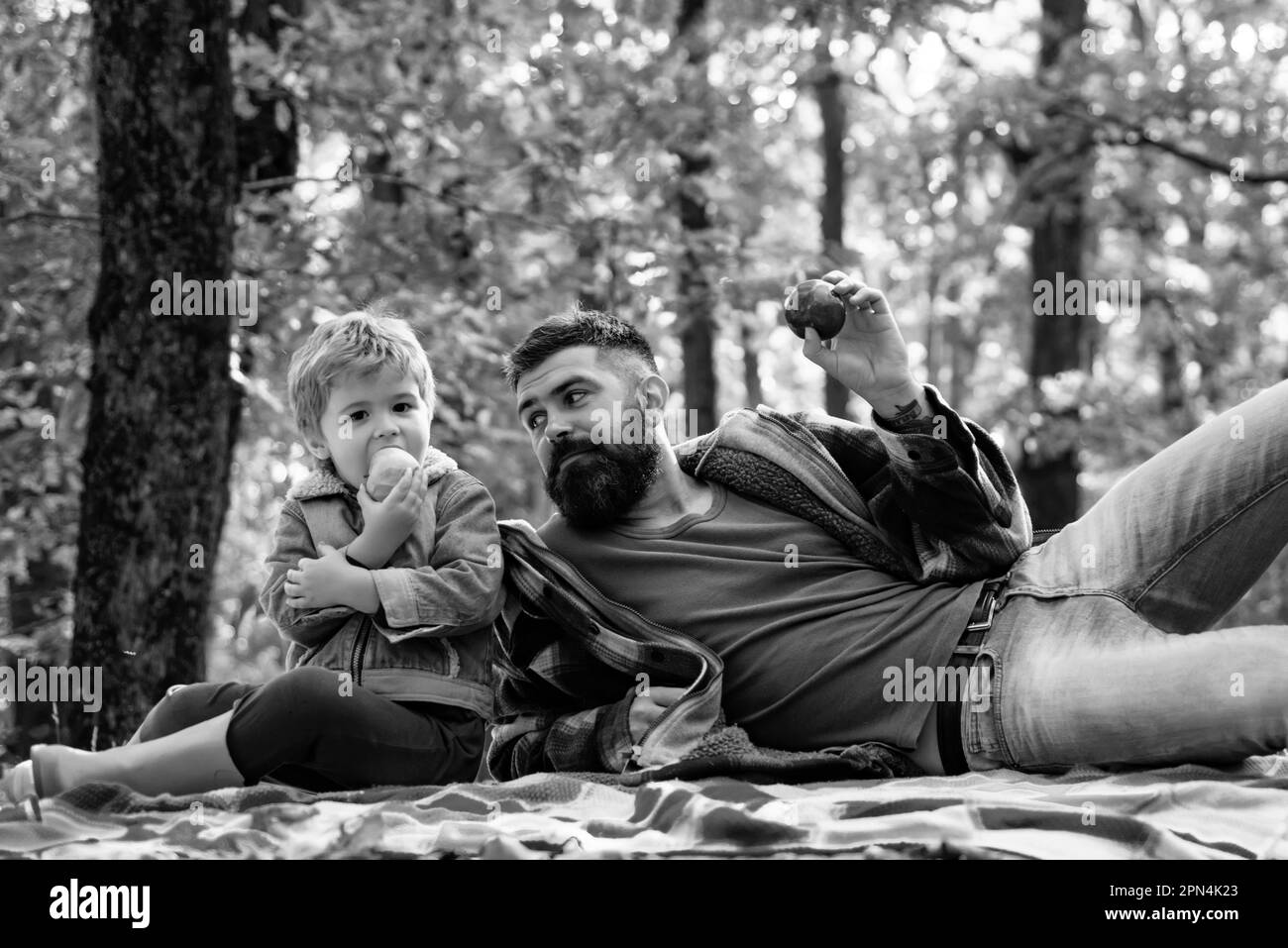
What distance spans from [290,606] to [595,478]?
0.80 metres

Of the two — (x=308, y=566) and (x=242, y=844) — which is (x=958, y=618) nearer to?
(x=308, y=566)

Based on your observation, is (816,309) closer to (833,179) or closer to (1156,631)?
(1156,631)

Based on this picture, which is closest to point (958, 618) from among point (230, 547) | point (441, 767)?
point (441, 767)

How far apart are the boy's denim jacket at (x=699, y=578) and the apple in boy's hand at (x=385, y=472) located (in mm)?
398

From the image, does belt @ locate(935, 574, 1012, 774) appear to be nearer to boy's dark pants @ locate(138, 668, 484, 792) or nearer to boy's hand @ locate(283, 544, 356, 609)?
boy's dark pants @ locate(138, 668, 484, 792)

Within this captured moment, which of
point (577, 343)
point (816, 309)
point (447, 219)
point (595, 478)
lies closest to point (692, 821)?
point (595, 478)

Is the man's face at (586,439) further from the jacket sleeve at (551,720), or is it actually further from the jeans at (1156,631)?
the jeans at (1156,631)

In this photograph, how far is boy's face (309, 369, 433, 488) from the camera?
10.7ft

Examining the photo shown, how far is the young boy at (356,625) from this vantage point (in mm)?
2896

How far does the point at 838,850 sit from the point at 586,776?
108 cm

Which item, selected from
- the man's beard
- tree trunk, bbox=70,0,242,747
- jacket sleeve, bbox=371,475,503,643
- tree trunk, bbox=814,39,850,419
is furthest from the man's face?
tree trunk, bbox=814,39,850,419

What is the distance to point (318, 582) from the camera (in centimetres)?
304

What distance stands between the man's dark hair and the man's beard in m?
0.24
